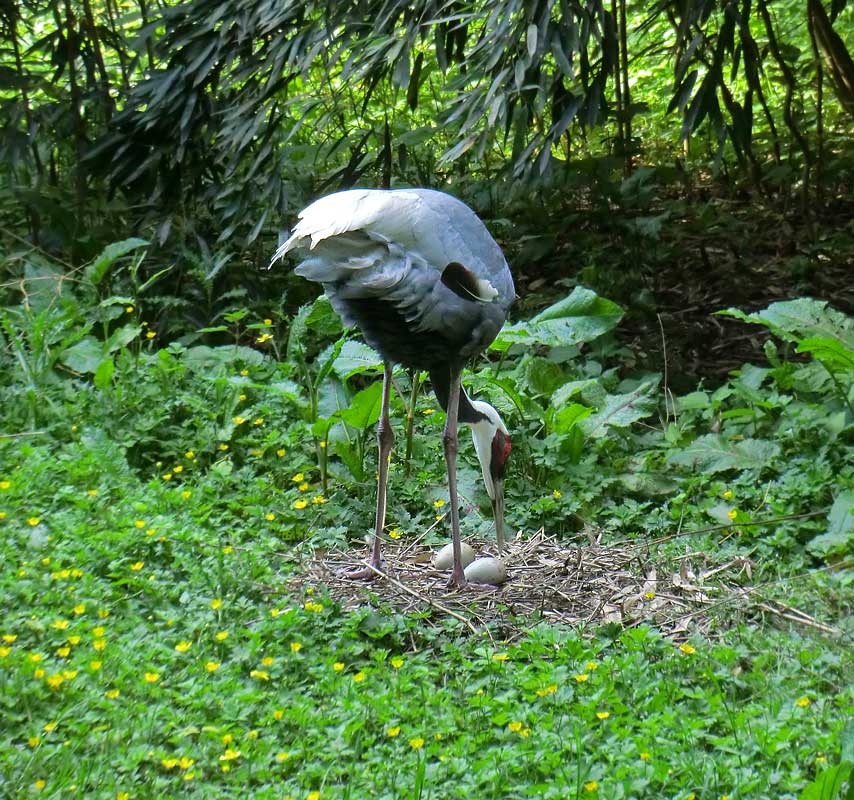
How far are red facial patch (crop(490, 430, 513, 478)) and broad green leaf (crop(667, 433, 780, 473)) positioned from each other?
3.10 ft

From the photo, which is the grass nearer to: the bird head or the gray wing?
the bird head

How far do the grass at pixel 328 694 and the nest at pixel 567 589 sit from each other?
141 millimetres

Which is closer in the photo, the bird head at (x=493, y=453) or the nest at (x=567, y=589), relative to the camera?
the nest at (x=567, y=589)

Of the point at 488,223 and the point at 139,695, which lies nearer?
the point at 139,695

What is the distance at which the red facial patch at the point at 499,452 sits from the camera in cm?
497

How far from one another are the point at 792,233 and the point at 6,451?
18.4 ft

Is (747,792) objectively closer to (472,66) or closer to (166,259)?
(472,66)

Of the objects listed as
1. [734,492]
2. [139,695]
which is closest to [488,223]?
[734,492]

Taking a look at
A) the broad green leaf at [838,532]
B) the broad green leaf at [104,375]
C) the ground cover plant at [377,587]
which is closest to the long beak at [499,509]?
the ground cover plant at [377,587]

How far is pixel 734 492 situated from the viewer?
513 centimetres

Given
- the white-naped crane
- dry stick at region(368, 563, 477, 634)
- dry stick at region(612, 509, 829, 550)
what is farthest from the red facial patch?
dry stick at region(368, 563, 477, 634)

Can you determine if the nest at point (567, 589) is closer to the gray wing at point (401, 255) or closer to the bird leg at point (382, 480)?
the bird leg at point (382, 480)

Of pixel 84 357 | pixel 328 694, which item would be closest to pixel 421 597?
pixel 328 694

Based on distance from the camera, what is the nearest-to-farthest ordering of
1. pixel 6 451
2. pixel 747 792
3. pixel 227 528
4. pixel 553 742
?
pixel 747 792 < pixel 553 742 < pixel 227 528 < pixel 6 451
